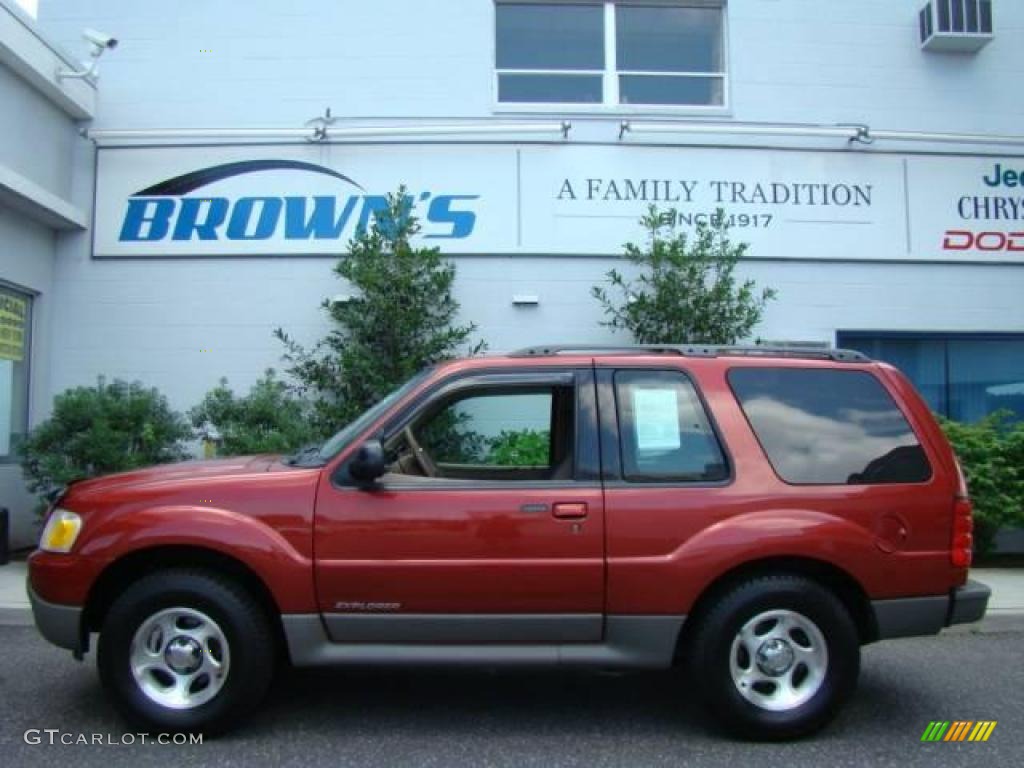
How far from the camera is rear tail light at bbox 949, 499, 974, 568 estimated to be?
4.32m

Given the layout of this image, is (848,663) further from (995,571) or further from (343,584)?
(995,571)

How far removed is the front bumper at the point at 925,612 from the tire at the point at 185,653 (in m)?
2.93

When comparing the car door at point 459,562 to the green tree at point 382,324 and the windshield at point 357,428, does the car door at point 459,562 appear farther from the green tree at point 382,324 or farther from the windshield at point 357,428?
the green tree at point 382,324

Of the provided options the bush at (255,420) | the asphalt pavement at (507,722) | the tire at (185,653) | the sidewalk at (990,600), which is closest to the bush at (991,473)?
the sidewalk at (990,600)

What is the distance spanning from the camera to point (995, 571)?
8.70m

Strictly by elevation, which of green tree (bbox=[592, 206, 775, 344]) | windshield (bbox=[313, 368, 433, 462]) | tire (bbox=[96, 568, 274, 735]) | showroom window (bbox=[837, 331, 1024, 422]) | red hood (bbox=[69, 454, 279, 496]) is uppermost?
green tree (bbox=[592, 206, 775, 344])

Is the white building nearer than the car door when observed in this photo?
No

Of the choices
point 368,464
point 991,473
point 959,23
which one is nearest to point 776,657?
point 368,464

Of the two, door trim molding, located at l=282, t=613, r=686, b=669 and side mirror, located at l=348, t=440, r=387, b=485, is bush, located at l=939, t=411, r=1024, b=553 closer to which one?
door trim molding, located at l=282, t=613, r=686, b=669

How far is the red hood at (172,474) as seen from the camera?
4375 mm

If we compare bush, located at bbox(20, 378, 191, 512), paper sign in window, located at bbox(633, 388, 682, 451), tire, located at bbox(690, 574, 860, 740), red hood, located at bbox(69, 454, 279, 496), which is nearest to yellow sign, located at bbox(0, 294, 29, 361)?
bush, located at bbox(20, 378, 191, 512)

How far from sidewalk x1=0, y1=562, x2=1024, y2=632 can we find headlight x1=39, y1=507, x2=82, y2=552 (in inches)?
111

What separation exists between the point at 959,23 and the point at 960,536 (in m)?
8.23

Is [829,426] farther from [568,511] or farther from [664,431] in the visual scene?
[568,511]
